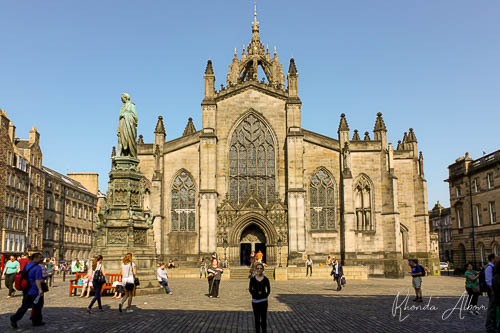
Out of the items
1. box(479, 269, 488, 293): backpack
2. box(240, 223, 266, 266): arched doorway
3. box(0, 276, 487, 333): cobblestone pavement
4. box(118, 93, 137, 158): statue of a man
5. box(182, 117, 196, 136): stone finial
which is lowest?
box(0, 276, 487, 333): cobblestone pavement

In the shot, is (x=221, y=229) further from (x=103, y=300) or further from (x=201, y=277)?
(x=103, y=300)

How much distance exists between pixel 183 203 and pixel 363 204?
15393mm

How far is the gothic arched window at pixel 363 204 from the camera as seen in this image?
3894 cm

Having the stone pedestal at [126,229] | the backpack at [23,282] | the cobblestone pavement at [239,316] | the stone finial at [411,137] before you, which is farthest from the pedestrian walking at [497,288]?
the stone finial at [411,137]

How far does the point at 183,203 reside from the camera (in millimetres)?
39188

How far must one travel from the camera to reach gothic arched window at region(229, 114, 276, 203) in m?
39.3

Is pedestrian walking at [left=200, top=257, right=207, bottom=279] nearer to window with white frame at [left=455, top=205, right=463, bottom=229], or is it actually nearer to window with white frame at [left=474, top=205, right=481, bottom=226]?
window with white frame at [left=474, top=205, right=481, bottom=226]

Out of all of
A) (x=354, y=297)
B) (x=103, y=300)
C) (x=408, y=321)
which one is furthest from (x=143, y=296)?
(x=408, y=321)

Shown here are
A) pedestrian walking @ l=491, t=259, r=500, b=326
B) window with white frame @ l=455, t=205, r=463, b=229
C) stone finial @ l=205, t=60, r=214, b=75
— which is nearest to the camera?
pedestrian walking @ l=491, t=259, r=500, b=326

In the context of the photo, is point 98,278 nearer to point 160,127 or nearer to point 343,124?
point 160,127

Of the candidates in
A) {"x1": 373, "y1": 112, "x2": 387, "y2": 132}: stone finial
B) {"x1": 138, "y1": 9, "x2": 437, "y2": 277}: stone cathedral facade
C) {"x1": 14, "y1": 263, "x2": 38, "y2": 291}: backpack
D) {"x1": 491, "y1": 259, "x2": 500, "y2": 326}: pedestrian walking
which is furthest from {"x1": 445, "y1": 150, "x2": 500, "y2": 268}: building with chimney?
{"x1": 14, "y1": 263, "x2": 38, "y2": 291}: backpack

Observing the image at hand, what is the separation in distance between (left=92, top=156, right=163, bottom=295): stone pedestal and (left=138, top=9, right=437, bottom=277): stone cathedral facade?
58.6 ft

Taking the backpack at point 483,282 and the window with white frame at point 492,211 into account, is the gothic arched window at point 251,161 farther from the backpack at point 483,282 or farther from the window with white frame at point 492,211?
the backpack at point 483,282

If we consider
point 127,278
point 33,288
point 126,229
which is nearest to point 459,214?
point 126,229
